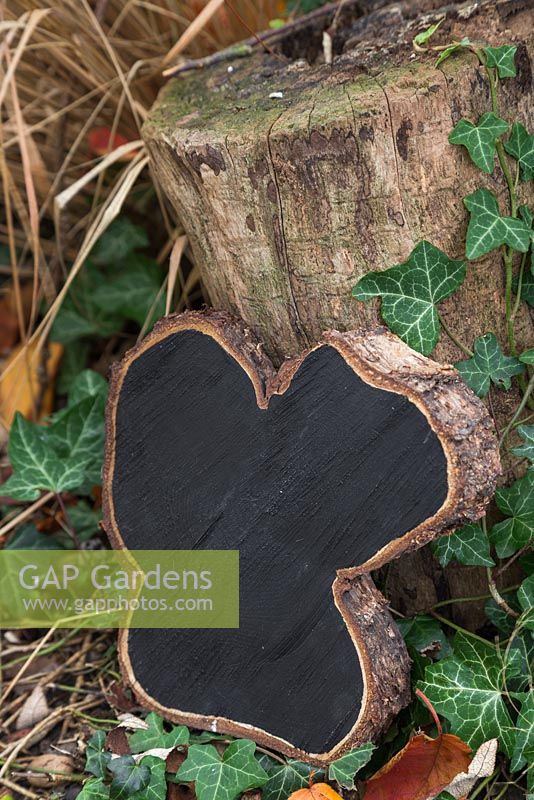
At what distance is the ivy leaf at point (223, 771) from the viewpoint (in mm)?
1287

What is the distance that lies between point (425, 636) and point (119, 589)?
2.10 ft

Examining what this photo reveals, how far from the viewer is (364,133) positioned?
1.30m

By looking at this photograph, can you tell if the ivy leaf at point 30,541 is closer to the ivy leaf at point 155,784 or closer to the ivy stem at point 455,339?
the ivy leaf at point 155,784

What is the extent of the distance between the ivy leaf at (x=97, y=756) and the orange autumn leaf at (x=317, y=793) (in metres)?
0.35

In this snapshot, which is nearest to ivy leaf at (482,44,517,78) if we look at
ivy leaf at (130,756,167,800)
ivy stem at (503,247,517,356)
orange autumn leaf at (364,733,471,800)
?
ivy stem at (503,247,517,356)

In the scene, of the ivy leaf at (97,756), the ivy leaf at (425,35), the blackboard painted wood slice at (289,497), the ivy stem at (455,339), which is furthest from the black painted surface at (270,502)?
the ivy leaf at (425,35)

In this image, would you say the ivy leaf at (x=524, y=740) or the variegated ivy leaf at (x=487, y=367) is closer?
the ivy leaf at (x=524, y=740)

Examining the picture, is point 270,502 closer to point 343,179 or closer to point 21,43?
point 343,179

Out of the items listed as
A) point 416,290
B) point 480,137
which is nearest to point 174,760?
point 416,290

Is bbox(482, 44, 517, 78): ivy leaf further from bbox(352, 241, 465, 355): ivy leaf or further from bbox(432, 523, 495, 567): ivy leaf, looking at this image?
bbox(432, 523, 495, 567): ivy leaf

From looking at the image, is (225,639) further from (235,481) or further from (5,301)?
(5,301)

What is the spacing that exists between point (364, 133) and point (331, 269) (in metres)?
0.23

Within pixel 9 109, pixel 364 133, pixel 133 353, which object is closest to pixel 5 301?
pixel 9 109

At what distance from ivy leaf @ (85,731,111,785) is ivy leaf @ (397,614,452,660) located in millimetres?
564
